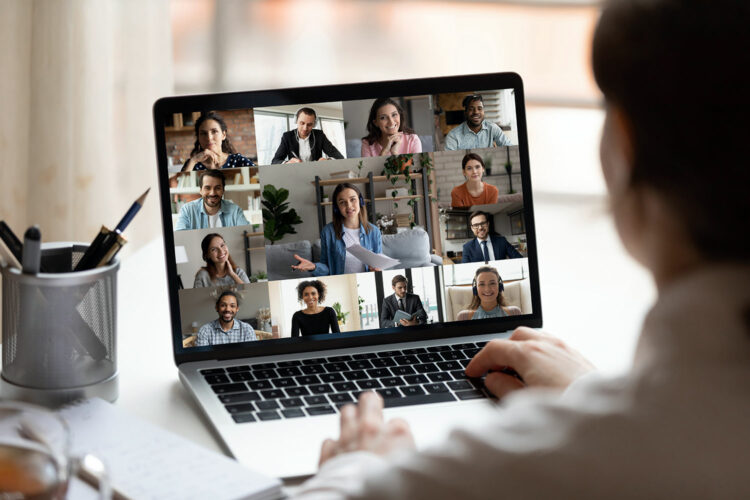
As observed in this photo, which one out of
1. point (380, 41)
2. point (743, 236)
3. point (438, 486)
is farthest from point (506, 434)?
point (380, 41)

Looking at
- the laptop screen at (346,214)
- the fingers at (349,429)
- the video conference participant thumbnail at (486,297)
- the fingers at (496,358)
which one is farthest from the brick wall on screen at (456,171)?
the fingers at (349,429)

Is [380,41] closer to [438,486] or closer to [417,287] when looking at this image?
[417,287]

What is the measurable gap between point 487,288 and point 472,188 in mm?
128

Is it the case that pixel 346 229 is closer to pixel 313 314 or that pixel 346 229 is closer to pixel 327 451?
pixel 313 314

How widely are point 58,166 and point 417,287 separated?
1.47 meters

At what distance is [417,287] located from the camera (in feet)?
3.24

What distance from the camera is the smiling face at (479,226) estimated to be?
100 cm

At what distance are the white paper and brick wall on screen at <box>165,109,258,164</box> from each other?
16 cm

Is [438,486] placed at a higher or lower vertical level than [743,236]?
lower

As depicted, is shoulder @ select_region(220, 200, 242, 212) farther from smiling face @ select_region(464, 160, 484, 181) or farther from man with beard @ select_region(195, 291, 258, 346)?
smiling face @ select_region(464, 160, 484, 181)

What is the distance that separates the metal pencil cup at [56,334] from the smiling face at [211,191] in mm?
141

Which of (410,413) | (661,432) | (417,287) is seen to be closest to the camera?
(661,432)

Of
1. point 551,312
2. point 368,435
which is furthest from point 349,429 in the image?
point 551,312

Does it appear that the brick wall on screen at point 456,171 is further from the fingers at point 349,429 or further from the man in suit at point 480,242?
the fingers at point 349,429
